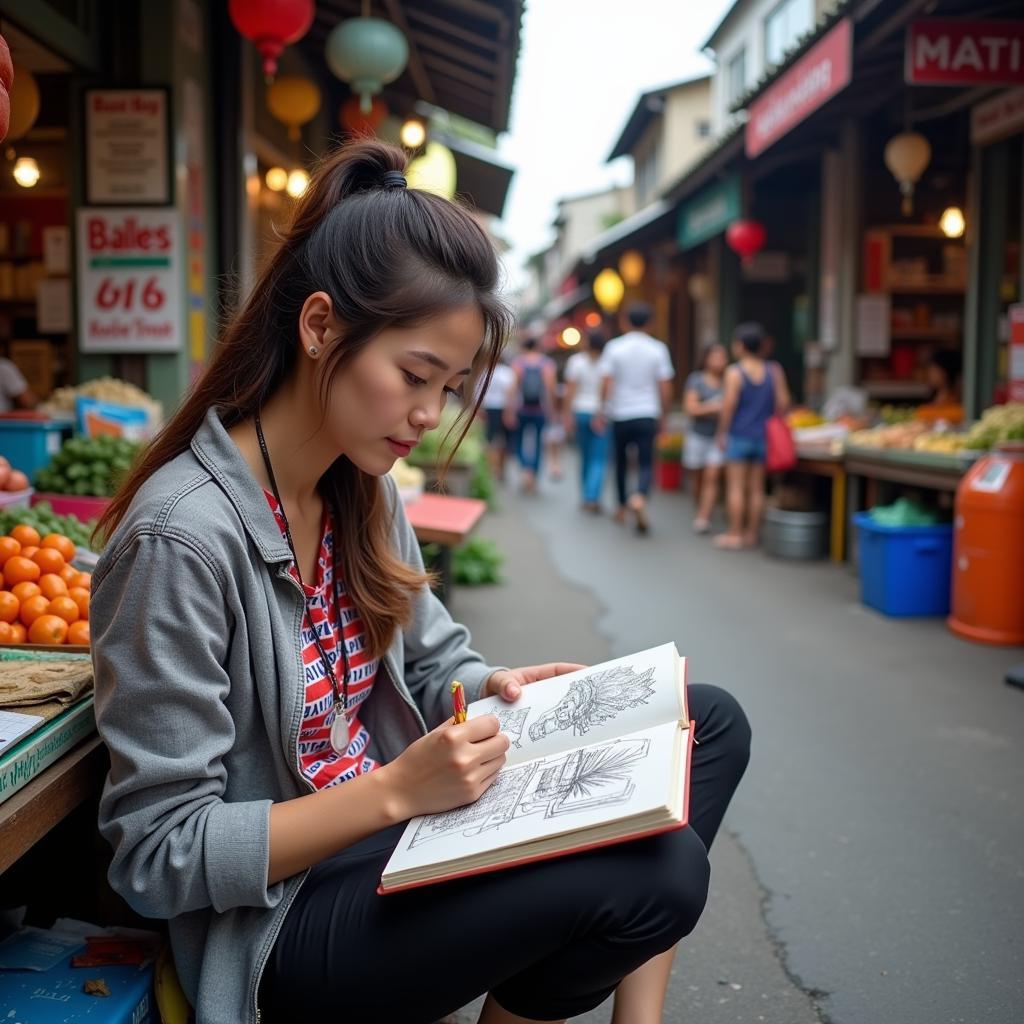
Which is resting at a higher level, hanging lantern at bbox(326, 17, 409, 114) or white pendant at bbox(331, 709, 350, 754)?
hanging lantern at bbox(326, 17, 409, 114)

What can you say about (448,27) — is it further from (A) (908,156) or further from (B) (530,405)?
(B) (530,405)

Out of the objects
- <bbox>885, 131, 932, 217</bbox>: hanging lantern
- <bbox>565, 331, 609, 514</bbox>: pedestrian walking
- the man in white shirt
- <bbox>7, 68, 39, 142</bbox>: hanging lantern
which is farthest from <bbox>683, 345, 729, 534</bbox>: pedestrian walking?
<bbox>7, 68, 39, 142</bbox>: hanging lantern

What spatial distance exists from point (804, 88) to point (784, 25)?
1001cm

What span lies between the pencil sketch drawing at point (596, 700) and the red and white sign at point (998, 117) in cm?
773

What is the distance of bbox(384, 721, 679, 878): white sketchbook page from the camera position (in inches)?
60.9

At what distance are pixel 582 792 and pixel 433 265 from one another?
2.90ft

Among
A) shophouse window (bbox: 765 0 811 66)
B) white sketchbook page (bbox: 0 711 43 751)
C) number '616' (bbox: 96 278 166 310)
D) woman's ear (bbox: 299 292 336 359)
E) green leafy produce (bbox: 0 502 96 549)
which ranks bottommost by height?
white sketchbook page (bbox: 0 711 43 751)

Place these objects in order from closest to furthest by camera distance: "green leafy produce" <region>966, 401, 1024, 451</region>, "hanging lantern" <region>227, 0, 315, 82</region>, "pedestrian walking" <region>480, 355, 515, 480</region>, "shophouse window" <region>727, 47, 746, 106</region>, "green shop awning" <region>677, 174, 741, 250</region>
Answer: "hanging lantern" <region>227, 0, 315, 82</region> → "green leafy produce" <region>966, 401, 1024, 451</region> → "green shop awning" <region>677, 174, 741, 250</region> → "pedestrian walking" <region>480, 355, 515, 480</region> → "shophouse window" <region>727, 47, 746, 106</region>

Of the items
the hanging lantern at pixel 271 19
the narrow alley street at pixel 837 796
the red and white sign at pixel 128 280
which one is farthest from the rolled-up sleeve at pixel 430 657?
the red and white sign at pixel 128 280

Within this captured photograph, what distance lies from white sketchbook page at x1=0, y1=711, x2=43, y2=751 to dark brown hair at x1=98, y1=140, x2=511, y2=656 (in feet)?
1.09

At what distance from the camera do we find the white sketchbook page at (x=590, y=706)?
1.86 m

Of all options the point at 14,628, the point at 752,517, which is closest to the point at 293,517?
the point at 14,628

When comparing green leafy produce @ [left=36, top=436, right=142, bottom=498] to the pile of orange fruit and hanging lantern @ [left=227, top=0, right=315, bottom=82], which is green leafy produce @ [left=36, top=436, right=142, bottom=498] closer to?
the pile of orange fruit

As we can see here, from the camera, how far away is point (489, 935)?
5.19 feet
